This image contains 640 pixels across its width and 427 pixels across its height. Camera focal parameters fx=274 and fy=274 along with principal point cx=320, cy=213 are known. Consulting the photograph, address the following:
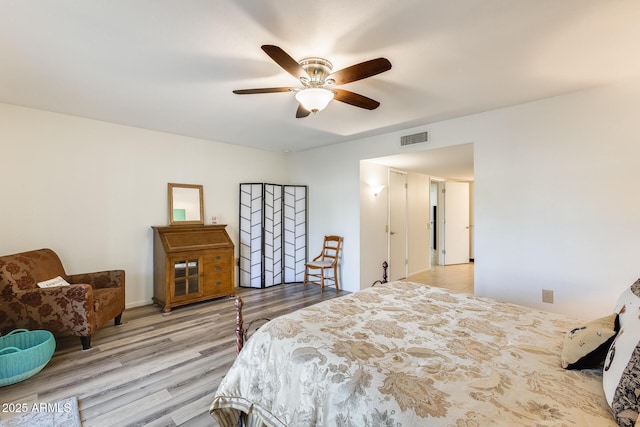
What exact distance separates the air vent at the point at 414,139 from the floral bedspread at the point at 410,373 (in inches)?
99.2

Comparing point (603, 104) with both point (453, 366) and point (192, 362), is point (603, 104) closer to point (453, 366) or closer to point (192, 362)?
point (453, 366)

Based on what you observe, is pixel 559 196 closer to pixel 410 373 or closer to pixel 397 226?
pixel 397 226

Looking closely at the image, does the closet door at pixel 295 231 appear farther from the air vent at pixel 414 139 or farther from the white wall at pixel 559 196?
the white wall at pixel 559 196

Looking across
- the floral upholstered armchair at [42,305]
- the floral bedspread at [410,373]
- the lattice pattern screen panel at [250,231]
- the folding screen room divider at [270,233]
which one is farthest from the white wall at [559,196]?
the floral upholstered armchair at [42,305]

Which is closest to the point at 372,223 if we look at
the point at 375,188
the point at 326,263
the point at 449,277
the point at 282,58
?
the point at 375,188

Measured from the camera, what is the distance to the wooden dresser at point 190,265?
3.70 metres

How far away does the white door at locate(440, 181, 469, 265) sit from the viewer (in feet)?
22.0

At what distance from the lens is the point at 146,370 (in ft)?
7.61

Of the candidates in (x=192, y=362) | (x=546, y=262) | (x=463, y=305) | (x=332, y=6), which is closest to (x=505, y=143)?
(x=546, y=262)

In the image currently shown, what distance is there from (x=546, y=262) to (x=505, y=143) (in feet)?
4.52

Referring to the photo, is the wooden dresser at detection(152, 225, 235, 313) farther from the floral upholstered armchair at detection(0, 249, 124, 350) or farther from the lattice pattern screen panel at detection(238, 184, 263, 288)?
the floral upholstered armchair at detection(0, 249, 124, 350)

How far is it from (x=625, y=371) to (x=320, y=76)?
7.57ft

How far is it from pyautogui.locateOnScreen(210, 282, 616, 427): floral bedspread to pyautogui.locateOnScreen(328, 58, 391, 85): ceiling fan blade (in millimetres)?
1616

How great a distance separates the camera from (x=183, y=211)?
4.33 m
